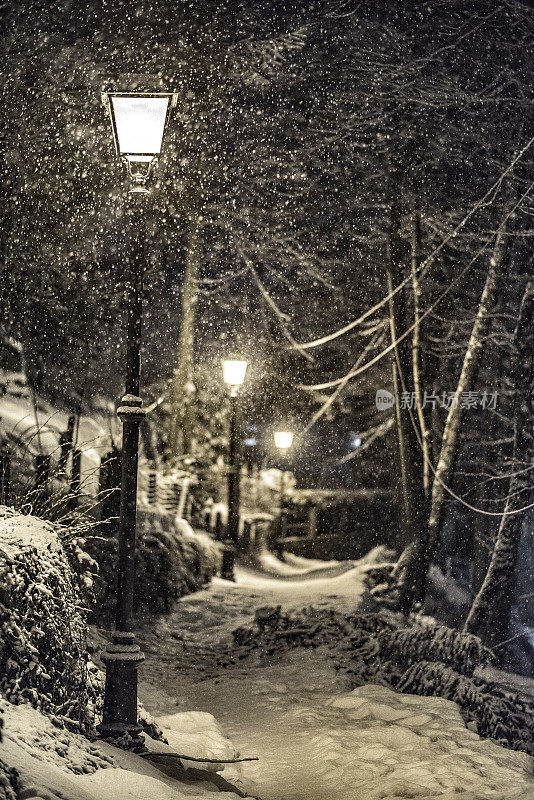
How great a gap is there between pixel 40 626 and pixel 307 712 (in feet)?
8.09

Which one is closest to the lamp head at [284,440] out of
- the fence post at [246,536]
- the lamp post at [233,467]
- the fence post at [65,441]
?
the lamp post at [233,467]

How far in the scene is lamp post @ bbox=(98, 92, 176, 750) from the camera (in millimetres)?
3619

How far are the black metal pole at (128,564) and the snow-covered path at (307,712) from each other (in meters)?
0.72

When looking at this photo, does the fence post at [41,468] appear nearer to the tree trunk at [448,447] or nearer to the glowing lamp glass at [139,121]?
the tree trunk at [448,447]

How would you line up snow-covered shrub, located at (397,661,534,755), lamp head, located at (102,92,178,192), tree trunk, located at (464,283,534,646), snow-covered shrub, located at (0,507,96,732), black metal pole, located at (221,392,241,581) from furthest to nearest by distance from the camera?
tree trunk, located at (464,283,534,646) < black metal pole, located at (221,392,241,581) < snow-covered shrub, located at (397,661,534,755) < lamp head, located at (102,92,178,192) < snow-covered shrub, located at (0,507,96,732)

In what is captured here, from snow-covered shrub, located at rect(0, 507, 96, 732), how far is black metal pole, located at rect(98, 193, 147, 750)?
0.35 feet

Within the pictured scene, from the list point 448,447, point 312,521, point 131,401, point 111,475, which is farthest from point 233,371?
point 131,401

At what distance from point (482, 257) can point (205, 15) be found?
248cm

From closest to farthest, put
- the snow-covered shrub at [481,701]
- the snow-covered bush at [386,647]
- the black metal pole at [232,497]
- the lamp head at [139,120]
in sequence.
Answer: the lamp head at [139,120]
the snow-covered shrub at [481,701]
the snow-covered bush at [386,647]
the black metal pole at [232,497]

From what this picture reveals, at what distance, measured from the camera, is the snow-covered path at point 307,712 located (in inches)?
169

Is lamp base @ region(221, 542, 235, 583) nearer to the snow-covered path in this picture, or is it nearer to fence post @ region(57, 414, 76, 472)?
the snow-covered path

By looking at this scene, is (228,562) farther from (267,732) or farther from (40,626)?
(40,626)

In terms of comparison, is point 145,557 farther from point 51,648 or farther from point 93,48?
point 93,48

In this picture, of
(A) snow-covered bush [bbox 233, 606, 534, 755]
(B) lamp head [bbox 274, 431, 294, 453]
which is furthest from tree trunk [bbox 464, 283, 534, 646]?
(B) lamp head [bbox 274, 431, 294, 453]
